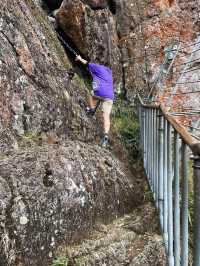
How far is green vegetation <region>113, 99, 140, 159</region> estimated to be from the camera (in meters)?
8.55

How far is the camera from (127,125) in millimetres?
9156

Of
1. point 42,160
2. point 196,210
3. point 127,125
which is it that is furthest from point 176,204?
point 127,125

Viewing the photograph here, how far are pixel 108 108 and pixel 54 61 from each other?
138cm

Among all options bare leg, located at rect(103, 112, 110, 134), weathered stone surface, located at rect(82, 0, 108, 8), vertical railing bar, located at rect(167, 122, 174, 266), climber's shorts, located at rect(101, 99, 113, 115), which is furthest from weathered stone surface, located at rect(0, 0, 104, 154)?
weathered stone surface, located at rect(82, 0, 108, 8)

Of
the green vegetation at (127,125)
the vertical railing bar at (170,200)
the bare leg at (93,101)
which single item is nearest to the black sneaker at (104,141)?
the bare leg at (93,101)

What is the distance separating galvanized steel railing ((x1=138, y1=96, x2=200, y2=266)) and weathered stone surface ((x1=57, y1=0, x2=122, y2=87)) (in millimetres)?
3603

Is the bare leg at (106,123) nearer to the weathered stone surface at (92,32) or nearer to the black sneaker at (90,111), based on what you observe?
the black sneaker at (90,111)

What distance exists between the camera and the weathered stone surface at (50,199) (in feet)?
13.9

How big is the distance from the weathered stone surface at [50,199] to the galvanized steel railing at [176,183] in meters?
0.77

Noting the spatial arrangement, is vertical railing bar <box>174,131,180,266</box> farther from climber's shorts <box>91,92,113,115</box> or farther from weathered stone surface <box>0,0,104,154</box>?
climber's shorts <box>91,92,113,115</box>

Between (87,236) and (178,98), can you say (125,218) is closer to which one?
(87,236)

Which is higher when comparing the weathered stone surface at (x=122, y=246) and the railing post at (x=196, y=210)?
the railing post at (x=196, y=210)

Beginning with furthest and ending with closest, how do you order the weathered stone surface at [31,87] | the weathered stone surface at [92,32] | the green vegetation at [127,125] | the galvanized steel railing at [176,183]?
the weathered stone surface at [92,32] < the green vegetation at [127,125] < the weathered stone surface at [31,87] < the galvanized steel railing at [176,183]

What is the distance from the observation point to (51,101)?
5969 millimetres
